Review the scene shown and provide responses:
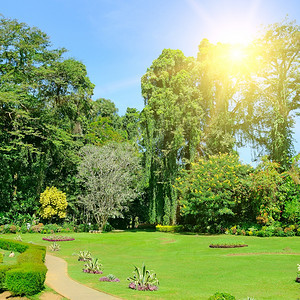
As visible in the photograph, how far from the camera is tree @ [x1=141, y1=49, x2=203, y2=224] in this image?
38.6 metres

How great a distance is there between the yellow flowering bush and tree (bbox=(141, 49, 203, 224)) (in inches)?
431

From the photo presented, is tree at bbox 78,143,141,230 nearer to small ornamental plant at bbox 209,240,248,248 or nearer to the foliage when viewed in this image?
the foliage

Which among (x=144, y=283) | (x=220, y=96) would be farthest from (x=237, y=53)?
(x=144, y=283)

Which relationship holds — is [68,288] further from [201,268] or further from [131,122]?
[131,122]

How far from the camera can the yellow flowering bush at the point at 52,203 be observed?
39.8 meters

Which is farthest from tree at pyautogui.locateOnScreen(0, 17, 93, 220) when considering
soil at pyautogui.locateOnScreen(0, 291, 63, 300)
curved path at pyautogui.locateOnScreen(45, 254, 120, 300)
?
soil at pyautogui.locateOnScreen(0, 291, 63, 300)

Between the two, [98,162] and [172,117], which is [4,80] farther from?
[172,117]

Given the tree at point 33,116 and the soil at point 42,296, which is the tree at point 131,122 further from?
the soil at point 42,296

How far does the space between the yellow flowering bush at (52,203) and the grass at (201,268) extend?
10556 millimetres

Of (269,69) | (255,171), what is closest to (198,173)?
(255,171)

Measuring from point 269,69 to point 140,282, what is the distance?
31862 mm

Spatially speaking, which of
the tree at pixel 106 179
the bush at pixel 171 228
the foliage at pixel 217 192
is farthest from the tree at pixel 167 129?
the foliage at pixel 217 192

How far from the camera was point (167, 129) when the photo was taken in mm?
40000

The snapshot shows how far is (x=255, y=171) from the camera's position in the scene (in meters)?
32.4
